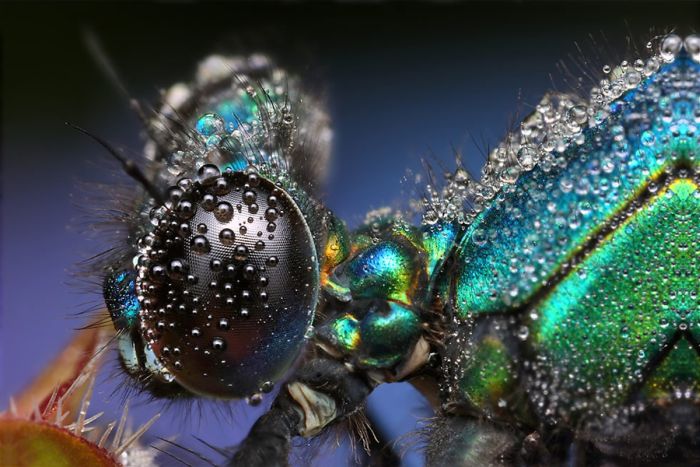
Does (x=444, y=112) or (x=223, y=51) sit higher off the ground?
(x=444, y=112)

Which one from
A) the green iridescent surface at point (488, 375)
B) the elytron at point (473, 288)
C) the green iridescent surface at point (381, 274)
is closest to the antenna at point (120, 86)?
the elytron at point (473, 288)

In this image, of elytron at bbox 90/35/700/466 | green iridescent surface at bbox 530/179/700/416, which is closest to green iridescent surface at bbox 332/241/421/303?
elytron at bbox 90/35/700/466

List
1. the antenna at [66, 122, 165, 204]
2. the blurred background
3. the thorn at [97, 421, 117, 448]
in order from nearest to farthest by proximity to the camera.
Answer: the antenna at [66, 122, 165, 204] → the thorn at [97, 421, 117, 448] → the blurred background

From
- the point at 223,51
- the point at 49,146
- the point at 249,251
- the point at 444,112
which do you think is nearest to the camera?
the point at 249,251

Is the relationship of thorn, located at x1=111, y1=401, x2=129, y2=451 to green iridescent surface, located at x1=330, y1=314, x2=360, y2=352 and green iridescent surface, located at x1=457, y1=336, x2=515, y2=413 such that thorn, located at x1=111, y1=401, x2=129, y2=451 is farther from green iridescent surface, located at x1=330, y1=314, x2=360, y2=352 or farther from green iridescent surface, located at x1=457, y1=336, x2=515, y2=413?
green iridescent surface, located at x1=457, y1=336, x2=515, y2=413

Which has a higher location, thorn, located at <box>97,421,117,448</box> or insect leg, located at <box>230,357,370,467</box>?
thorn, located at <box>97,421,117,448</box>

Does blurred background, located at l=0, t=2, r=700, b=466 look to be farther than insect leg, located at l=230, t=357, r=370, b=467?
Yes

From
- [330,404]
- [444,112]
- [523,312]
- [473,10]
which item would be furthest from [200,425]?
[473,10]

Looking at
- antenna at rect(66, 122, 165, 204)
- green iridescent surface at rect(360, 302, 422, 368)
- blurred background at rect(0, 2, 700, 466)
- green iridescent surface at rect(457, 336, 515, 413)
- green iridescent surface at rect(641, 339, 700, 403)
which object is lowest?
green iridescent surface at rect(641, 339, 700, 403)

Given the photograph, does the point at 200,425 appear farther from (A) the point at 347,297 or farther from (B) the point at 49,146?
(B) the point at 49,146
